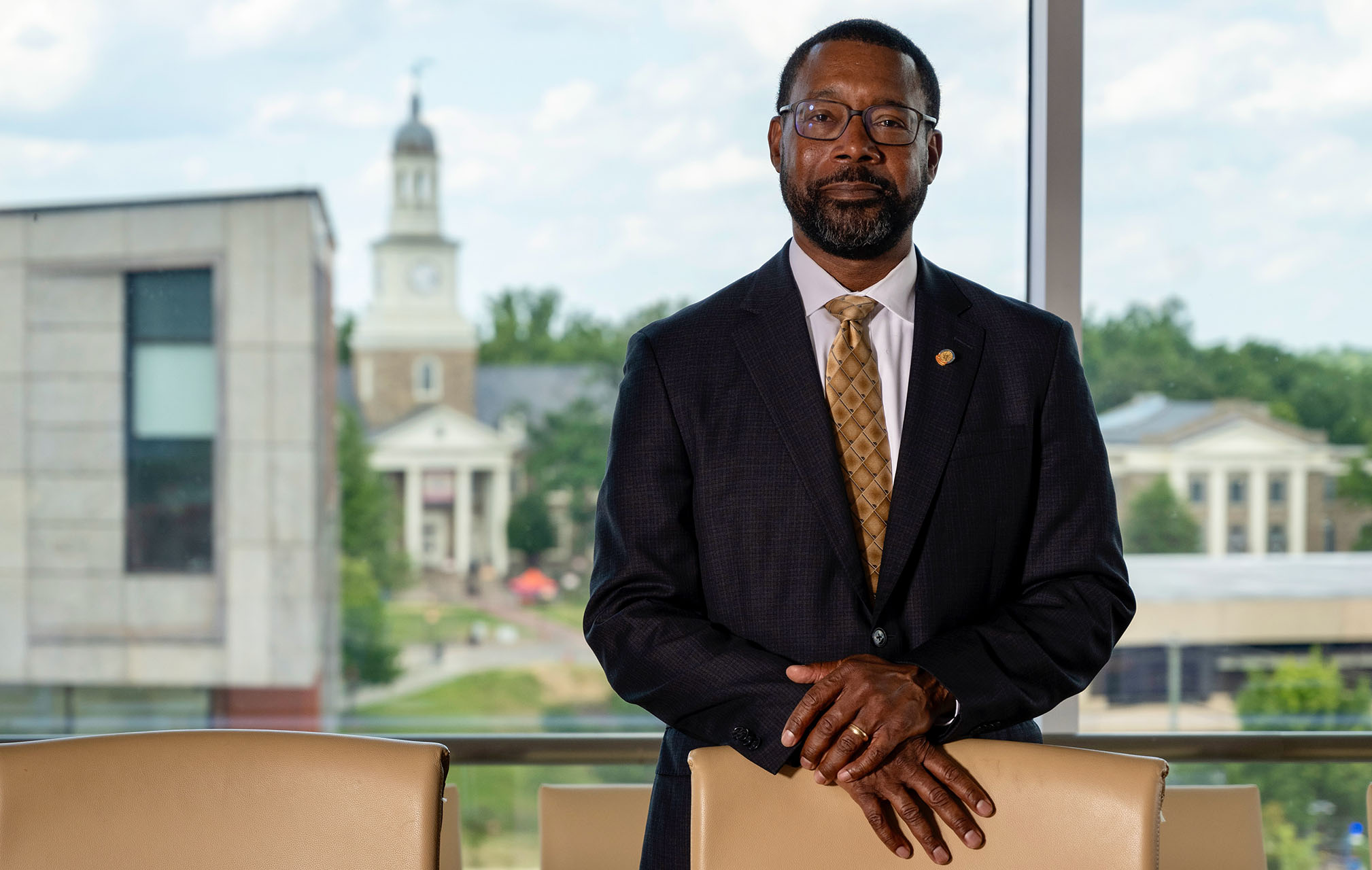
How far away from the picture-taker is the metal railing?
209 cm

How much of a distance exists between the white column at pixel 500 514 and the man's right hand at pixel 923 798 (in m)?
3.58

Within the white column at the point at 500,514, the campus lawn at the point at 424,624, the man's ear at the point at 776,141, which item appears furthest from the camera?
the campus lawn at the point at 424,624

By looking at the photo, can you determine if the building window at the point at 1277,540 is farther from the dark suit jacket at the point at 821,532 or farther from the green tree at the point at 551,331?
the dark suit jacket at the point at 821,532

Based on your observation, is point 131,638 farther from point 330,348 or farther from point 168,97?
point 168,97

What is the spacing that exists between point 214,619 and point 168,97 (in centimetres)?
245

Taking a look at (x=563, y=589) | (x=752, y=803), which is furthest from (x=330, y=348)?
(x=752, y=803)

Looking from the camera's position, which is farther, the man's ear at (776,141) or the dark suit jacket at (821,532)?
the man's ear at (776,141)

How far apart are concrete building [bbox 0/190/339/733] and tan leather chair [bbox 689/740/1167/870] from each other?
414 cm

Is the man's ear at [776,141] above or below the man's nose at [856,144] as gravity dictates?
above

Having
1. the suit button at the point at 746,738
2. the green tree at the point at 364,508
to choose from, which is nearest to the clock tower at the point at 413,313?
the green tree at the point at 364,508

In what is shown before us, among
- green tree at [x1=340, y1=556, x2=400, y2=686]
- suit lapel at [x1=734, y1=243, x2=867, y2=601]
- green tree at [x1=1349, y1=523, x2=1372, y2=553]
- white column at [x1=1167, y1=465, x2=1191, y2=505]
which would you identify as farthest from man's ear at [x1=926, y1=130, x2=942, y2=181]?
green tree at [x1=340, y1=556, x2=400, y2=686]

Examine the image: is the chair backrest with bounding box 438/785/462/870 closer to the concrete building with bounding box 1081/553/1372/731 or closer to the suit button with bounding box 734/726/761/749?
the suit button with bounding box 734/726/761/749

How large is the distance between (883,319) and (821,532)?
1.15 feet

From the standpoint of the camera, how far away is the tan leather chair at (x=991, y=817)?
43.9 inches
